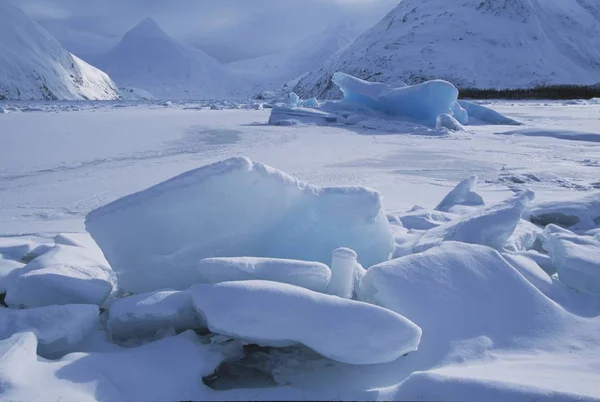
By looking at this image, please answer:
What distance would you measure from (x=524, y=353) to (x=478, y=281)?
0.38 m

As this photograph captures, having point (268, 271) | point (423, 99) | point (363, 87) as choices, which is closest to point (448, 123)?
point (423, 99)

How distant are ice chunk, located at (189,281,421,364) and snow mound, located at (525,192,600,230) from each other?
111 inches

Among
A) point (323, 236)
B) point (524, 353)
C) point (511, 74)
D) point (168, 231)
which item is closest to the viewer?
point (524, 353)

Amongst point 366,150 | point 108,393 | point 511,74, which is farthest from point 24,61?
point 108,393

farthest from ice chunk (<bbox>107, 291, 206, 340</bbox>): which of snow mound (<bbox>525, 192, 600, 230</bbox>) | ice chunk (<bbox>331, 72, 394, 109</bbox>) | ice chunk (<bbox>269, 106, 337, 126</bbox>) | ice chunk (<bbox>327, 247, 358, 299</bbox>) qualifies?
ice chunk (<bbox>331, 72, 394, 109</bbox>)

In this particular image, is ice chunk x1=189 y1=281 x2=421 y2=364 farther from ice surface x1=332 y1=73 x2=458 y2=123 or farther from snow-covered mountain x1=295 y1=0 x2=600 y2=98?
snow-covered mountain x1=295 y1=0 x2=600 y2=98

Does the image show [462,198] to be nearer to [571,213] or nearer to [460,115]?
[571,213]

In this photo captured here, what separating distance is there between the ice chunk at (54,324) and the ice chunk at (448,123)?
12906 millimetres

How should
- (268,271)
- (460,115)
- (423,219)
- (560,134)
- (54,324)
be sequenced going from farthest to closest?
(460,115), (560,134), (423,219), (268,271), (54,324)

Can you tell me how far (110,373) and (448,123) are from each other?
13410mm

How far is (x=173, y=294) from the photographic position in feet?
6.97

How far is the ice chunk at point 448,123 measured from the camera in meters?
13.9

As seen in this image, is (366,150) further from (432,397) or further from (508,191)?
(432,397)

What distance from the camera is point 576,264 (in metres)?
2.61
